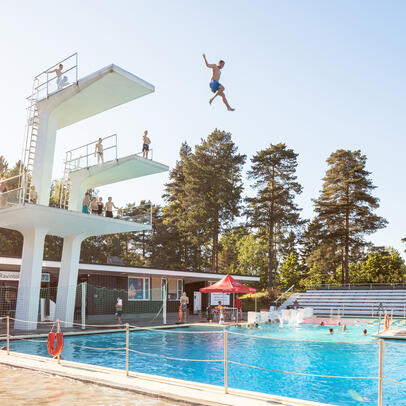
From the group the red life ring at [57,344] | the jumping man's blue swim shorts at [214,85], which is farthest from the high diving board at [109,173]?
the jumping man's blue swim shorts at [214,85]

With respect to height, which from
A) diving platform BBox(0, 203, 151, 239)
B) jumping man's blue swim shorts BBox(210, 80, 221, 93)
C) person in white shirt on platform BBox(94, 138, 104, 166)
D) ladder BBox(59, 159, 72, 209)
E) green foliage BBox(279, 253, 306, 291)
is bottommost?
green foliage BBox(279, 253, 306, 291)

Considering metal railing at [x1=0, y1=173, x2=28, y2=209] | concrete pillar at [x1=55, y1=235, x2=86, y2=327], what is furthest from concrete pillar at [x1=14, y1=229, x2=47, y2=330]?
metal railing at [x1=0, y1=173, x2=28, y2=209]

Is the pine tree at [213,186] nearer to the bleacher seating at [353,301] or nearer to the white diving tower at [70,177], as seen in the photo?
the bleacher seating at [353,301]

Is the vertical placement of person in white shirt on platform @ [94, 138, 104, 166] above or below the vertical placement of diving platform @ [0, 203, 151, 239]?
above

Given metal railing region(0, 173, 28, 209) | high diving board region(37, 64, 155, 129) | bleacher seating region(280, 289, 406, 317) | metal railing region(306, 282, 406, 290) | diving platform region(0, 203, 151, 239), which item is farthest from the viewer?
metal railing region(306, 282, 406, 290)

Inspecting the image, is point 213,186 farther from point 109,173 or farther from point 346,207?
point 109,173

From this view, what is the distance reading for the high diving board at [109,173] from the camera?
20.6m

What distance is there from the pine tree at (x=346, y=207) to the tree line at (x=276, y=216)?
98 millimetres

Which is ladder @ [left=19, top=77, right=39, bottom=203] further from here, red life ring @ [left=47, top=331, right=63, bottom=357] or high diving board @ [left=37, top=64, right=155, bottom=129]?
red life ring @ [left=47, top=331, right=63, bottom=357]

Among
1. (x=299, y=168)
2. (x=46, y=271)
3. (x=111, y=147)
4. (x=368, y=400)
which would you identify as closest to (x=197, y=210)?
(x=299, y=168)

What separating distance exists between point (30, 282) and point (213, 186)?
3201 cm

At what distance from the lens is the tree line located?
45.5 meters

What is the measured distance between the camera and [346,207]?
45.3 metres

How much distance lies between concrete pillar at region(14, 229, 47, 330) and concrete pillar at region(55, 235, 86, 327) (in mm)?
1615
